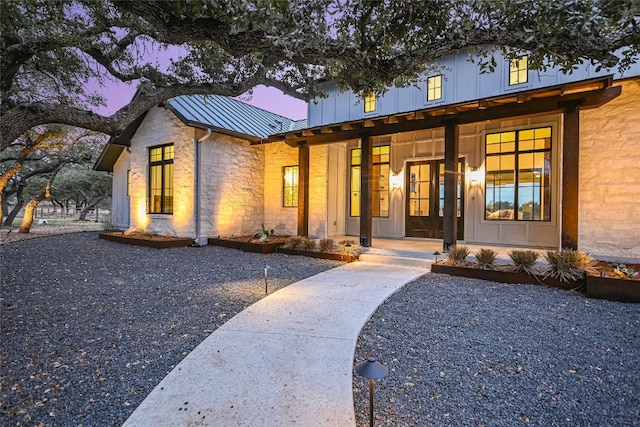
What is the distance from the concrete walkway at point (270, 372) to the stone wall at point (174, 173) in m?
6.13

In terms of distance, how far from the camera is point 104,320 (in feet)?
11.5

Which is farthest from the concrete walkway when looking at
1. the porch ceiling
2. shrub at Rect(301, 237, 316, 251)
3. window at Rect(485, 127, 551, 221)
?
window at Rect(485, 127, 551, 221)

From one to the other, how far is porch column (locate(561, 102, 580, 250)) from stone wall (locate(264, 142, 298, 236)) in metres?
6.75

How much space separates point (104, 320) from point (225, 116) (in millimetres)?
8101

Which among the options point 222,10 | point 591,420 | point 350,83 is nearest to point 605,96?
point 350,83

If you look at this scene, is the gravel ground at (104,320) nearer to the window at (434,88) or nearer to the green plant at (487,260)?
the green plant at (487,260)

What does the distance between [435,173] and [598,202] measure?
11.4ft

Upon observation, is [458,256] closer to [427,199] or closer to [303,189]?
[427,199]

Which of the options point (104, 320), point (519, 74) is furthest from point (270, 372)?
point (519, 74)

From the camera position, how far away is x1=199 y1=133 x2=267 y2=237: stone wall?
9156mm

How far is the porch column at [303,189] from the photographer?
8789 millimetres

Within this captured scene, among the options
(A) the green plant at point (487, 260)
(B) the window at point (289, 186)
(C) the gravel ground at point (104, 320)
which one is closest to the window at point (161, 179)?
(C) the gravel ground at point (104, 320)

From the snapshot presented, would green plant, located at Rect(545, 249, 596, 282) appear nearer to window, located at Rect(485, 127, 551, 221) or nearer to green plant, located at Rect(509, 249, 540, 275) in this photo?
green plant, located at Rect(509, 249, 540, 275)

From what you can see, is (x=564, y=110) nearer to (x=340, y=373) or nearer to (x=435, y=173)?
(x=435, y=173)
